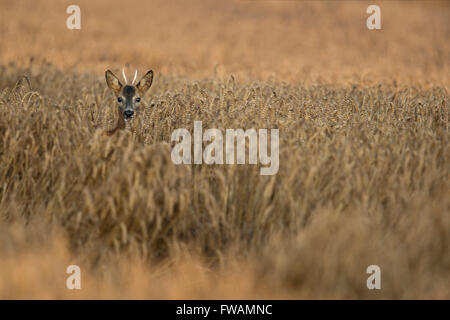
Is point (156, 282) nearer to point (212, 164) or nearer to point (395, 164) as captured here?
point (212, 164)

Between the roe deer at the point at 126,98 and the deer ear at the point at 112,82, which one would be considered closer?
the roe deer at the point at 126,98

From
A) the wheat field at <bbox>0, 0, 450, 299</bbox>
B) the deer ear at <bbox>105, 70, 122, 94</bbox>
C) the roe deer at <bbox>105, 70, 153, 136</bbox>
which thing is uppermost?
the deer ear at <bbox>105, 70, 122, 94</bbox>

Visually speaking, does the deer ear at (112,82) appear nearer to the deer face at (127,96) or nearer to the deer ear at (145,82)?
the deer face at (127,96)

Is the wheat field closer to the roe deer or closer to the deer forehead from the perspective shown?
the roe deer

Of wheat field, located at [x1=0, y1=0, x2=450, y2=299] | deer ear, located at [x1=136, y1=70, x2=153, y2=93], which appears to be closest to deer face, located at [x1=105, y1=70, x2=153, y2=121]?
deer ear, located at [x1=136, y1=70, x2=153, y2=93]

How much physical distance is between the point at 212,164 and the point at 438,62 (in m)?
13.1

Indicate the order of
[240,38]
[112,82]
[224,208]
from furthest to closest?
[240,38] → [112,82] → [224,208]

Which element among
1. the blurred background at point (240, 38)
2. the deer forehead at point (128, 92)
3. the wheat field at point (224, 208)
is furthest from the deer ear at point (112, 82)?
the blurred background at point (240, 38)

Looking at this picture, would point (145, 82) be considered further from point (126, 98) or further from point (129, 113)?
point (129, 113)

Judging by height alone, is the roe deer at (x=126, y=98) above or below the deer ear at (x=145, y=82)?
below

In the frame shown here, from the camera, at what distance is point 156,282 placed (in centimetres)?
366

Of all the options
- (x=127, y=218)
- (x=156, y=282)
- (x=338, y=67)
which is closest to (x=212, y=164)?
(x=127, y=218)

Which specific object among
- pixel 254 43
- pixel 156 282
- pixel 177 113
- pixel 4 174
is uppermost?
pixel 254 43

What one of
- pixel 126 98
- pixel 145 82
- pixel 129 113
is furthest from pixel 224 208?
pixel 145 82
